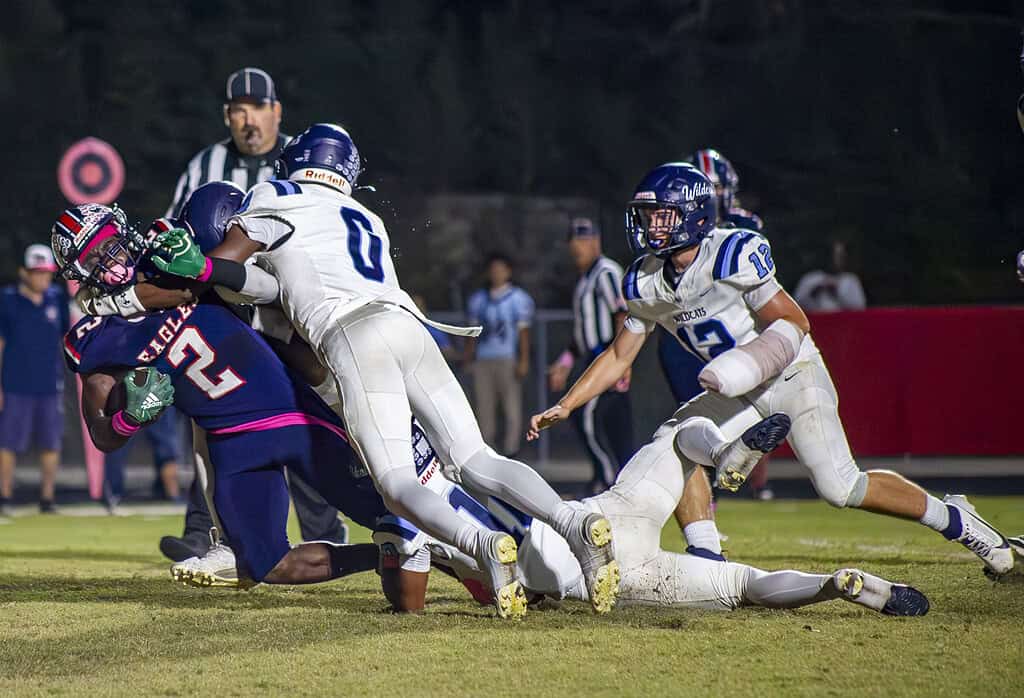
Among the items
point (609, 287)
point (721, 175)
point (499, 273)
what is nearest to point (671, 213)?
point (721, 175)

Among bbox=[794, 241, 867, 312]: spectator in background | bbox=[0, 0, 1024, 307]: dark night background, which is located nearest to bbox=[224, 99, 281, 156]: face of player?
bbox=[794, 241, 867, 312]: spectator in background

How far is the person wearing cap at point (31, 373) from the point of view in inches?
319

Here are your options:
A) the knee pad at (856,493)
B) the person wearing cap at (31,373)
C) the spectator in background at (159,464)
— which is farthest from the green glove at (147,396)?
the person wearing cap at (31,373)

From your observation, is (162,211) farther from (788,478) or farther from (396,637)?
(396,637)

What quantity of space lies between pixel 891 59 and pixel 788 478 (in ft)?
22.6

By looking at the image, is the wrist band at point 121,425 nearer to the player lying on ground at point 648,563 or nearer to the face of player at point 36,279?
the player lying on ground at point 648,563

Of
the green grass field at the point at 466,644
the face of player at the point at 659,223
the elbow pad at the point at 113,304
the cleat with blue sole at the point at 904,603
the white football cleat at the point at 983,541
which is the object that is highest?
the face of player at the point at 659,223

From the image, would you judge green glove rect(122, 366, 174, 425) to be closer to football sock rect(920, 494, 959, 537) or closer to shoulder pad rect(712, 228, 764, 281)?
shoulder pad rect(712, 228, 764, 281)

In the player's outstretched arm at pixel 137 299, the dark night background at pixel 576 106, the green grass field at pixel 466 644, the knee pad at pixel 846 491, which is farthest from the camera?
the dark night background at pixel 576 106

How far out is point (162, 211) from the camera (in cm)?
1452

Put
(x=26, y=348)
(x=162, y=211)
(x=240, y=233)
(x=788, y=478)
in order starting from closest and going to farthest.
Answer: (x=240, y=233), (x=26, y=348), (x=788, y=478), (x=162, y=211)

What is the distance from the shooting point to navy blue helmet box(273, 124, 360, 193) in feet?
13.8

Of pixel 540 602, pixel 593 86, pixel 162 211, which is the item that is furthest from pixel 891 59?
pixel 540 602

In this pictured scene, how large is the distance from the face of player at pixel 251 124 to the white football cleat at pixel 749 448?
102 inches
